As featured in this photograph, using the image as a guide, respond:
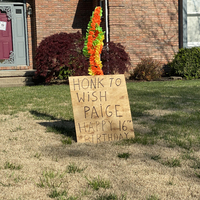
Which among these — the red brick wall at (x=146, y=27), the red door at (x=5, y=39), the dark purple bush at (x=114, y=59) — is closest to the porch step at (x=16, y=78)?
the red door at (x=5, y=39)

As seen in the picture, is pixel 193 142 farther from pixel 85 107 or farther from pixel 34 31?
pixel 34 31

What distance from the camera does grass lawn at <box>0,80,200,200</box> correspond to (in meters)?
2.66

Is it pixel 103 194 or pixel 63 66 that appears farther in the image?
pixel 63 66

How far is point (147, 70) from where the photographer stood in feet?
36.4

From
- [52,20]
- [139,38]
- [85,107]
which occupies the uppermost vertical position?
[52,20]

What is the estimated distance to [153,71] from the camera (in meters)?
11.1

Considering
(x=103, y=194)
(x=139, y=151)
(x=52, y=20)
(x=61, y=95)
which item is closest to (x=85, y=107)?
(x=139, y=151)

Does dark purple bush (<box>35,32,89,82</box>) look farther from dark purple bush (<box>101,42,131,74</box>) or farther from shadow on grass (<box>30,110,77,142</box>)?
shadow on grass (<box>30,110,77,142</box>)

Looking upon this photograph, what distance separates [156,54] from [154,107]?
20.5 feet

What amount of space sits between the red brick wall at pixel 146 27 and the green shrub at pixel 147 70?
47cm

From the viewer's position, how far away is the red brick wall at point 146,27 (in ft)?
37.3

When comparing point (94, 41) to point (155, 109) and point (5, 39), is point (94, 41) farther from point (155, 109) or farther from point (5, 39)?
point (5, 39)

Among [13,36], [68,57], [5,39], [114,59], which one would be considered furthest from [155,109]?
[5,39]

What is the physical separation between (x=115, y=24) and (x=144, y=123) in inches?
288
